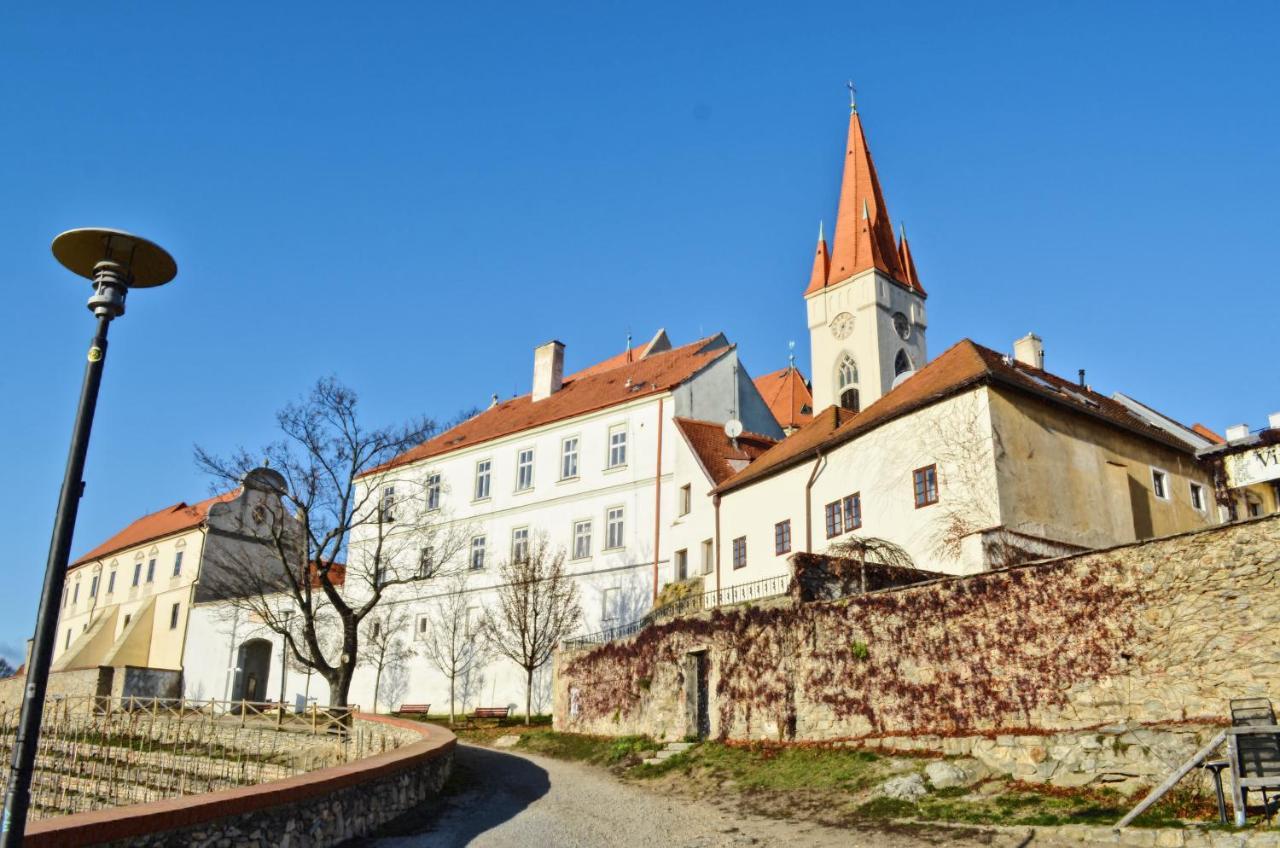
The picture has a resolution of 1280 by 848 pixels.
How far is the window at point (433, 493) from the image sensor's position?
155 feet

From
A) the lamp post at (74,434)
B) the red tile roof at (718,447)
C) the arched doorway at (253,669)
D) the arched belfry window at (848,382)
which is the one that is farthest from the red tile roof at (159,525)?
the lamp post at (74,434)

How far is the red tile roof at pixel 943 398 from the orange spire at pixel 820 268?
33.9 meters

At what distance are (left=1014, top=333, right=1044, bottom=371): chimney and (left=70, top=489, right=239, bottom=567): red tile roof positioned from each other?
38049mm

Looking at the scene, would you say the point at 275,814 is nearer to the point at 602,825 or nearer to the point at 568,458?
the point at 602,825

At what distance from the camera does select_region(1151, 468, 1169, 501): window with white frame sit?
27609 mm

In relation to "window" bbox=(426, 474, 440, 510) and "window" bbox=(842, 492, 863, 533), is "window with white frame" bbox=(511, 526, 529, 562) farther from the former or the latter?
"window" bbox=(842, 492, 863, 533)

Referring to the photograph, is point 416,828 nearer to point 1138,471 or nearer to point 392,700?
point 1138,471

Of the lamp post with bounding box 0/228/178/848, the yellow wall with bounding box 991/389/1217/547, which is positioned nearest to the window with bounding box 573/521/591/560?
the yellow wall with bounding box 991/389/1217/547

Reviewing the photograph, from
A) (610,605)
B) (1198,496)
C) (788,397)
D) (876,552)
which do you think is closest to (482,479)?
(610,605)

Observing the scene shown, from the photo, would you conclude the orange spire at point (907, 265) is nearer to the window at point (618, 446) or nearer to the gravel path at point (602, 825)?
the window at point (618, 446)

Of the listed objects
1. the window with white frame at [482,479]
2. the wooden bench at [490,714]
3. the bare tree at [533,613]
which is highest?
the window with white frame at [482,479]

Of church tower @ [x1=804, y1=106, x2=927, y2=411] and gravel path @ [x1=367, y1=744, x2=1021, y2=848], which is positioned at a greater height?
church tower @ [x1=804, y1=106, x2=927, y2=411]

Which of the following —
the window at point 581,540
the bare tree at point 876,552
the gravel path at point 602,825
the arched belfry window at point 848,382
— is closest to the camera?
the gravel path at point 602,825

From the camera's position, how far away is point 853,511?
27844mm
